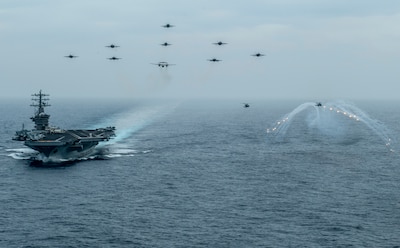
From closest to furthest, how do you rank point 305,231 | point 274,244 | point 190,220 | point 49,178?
point 274,244 → point 305,231 → point 190,220 → point 49,178

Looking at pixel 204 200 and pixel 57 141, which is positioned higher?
pixel 57 141

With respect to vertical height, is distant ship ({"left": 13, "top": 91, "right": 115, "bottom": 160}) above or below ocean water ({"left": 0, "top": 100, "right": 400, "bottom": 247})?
above

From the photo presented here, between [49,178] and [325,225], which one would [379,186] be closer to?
[325,225]

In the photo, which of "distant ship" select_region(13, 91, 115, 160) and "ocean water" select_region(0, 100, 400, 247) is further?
"distant ship" select_region(13, 91, 115, 160)

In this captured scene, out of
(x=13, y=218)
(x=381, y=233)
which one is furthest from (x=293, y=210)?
(x=13, y=218)

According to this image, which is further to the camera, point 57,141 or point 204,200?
point 57,141

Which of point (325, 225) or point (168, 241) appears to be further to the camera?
point (325, 225)

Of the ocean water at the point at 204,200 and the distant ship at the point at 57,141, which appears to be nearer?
the ocean water at the point at 204,200

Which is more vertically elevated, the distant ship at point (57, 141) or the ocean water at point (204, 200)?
the distant ship at point (57, 141)

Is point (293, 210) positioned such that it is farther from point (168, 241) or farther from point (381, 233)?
point (168, 241)

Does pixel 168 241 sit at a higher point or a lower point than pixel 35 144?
lower

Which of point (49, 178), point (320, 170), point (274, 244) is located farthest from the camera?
point (320, 170)
